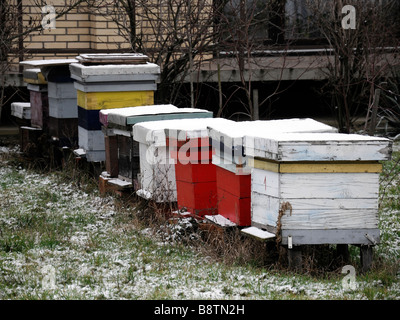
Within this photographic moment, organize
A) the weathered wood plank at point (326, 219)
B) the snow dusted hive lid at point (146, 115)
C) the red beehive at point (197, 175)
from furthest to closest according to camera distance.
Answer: the snow dusted hive lid at point (146, 115) < the red beehive at point (197, 175) < the weathered wood plank at point (326, 219)

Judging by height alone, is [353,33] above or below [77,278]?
above

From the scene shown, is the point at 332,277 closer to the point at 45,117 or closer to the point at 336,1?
the point at 45,117

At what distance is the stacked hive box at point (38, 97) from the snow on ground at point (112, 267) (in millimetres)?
2433

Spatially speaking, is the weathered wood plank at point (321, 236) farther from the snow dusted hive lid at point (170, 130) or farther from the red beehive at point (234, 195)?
the snow dusted hive lid at point (170, 130)

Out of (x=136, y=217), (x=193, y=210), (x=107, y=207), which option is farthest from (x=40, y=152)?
(x=193, y=210)

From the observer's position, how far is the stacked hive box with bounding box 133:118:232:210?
5934 millimetres

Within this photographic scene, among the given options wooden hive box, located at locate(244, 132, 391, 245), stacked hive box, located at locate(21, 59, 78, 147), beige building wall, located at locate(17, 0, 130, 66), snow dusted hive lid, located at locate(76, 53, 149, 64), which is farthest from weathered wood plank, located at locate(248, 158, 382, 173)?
beige building wall, located at locate(17, 0, 130, 66)

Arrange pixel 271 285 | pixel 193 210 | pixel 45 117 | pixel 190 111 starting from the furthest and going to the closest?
pixel 45 117, pixel 190 111, pixel 193 210, pixel 271 285

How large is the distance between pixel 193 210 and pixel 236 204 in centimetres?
67

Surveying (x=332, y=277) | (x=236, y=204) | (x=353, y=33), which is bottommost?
(x=332, y=277)

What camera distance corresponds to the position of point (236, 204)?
5418 millimetres

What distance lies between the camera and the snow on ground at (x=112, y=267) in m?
4.62

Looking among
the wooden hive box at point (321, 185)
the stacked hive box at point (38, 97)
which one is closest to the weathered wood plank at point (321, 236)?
the wooden hive box at point (321, 185)
